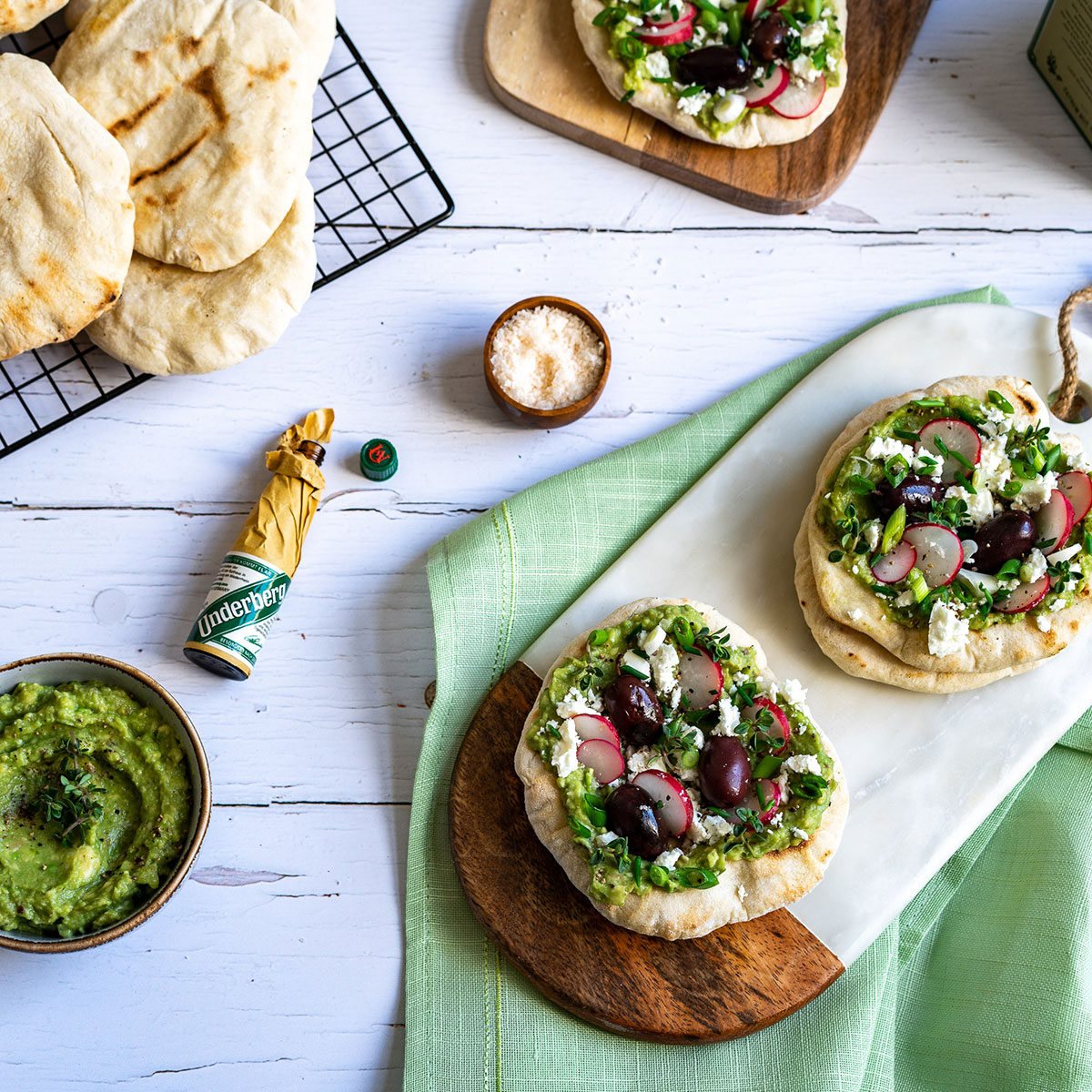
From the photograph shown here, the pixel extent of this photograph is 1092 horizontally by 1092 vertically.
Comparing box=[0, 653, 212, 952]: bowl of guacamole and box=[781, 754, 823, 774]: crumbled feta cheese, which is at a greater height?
box=[781, 754, 823, 774]: crumbled feta cheese

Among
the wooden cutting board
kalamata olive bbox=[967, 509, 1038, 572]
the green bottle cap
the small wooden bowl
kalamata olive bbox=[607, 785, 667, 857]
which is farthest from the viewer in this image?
the wooden cutting board

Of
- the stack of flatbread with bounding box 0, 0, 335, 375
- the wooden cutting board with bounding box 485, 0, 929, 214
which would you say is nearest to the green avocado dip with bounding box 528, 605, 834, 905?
the stack of flatbread with bounding box 0, 0, 335, 375

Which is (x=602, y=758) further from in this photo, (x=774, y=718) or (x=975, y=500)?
(x=975, y=500)

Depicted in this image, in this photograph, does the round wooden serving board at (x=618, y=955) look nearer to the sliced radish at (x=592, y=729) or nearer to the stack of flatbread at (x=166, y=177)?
the sliced radish at (x=592, y=729)

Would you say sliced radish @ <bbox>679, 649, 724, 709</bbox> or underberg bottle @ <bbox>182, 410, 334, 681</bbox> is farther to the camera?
underberg bottle @ <bbox>182, 410, 334, 681</bbox>

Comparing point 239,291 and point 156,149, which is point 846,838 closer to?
point 239,291

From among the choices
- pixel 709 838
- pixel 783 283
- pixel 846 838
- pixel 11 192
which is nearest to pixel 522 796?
pixel 709 838

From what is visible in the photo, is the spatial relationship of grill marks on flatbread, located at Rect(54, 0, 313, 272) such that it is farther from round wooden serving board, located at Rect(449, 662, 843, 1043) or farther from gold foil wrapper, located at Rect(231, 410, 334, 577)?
round wooden serving board, located at Rect(449, 662, 843, 1043)

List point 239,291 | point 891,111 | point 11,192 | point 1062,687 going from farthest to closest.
Result: point 891,111 < point 1062,687 < point 239,291 < point 11,192
